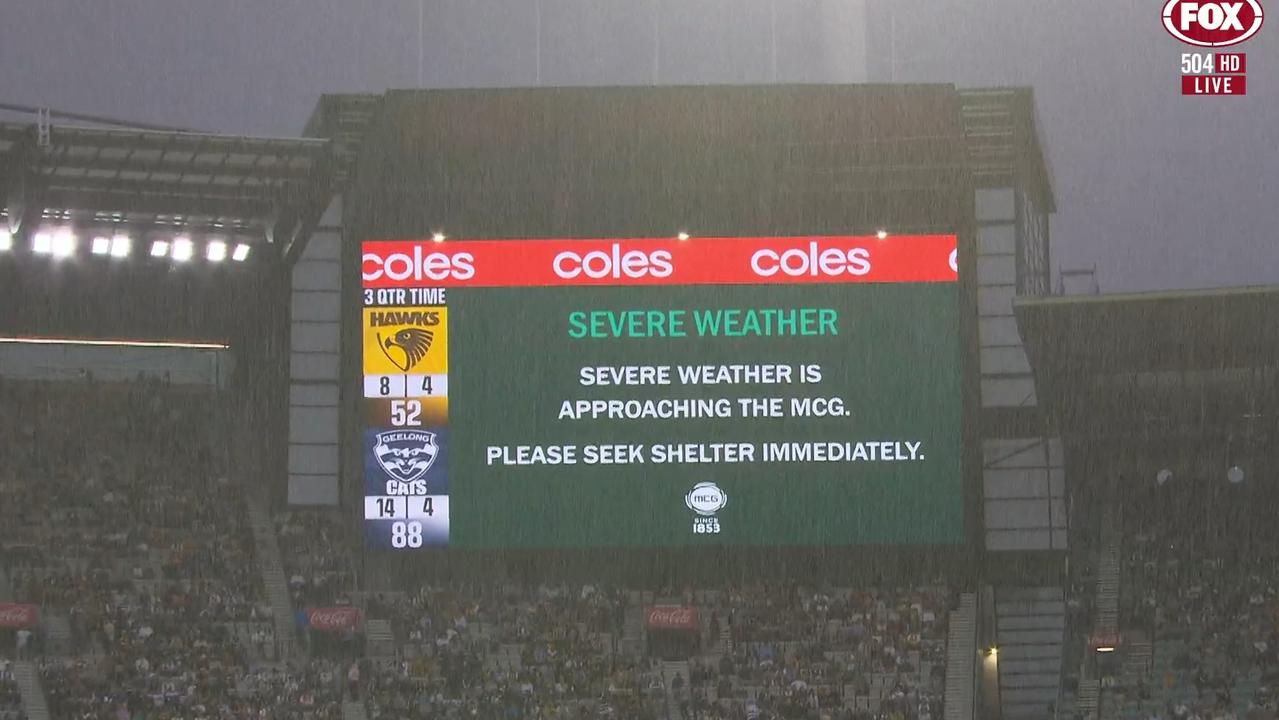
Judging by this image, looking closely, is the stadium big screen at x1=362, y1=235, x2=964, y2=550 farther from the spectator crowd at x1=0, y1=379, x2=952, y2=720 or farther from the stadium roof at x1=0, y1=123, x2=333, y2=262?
the stadium roof at x1=0, y1=123, x2=333, y2=262

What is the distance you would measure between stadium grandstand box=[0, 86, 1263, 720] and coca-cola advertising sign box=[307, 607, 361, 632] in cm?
8

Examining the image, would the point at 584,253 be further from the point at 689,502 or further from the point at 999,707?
the point at 999,707

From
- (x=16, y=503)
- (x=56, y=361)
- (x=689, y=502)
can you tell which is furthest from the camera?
(x=56, y=361)

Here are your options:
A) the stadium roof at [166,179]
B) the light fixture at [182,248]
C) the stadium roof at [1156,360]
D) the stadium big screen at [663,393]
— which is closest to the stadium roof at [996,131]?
the stadium big screen at [663,393]

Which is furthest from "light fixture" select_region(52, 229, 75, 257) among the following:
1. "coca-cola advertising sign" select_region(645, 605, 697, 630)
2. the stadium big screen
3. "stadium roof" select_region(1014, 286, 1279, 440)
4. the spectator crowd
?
"stadium roof" select_region(1014, 286, 1279, 440)

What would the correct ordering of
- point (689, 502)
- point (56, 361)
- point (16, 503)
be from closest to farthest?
point (689, 502) < point (16, 503) < point (56, 361)

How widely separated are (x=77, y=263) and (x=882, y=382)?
46.4 ft

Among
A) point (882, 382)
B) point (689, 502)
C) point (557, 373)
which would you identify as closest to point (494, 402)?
point (557, 373)

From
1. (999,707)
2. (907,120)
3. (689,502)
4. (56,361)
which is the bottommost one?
(999,707)

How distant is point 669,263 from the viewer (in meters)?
36.6

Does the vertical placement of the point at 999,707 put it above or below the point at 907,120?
below

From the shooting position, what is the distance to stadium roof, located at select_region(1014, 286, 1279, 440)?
109ft

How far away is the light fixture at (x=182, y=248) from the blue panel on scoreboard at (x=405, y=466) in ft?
16.2

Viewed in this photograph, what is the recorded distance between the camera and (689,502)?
36.3 meters
